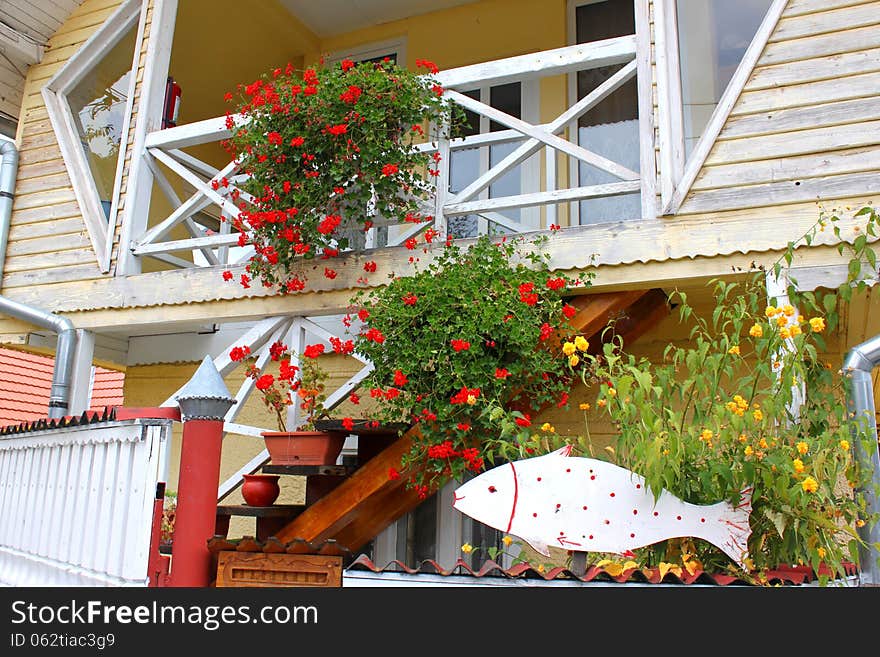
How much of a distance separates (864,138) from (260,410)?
4.57 metres

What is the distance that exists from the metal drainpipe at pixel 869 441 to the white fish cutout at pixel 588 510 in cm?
58

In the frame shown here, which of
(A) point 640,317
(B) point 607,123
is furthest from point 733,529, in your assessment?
(B) point 607,123

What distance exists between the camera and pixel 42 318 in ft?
A: 18.8

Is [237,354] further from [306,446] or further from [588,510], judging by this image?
[588,510]

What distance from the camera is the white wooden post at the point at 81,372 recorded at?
5.62 m

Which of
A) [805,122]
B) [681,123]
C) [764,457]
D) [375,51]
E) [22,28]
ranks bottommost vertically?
[764,457]

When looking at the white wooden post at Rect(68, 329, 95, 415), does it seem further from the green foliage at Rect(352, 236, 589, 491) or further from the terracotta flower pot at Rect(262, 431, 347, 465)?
the green foliage at Rect(352, 236, 589, 491)

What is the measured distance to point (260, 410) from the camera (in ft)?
21.0

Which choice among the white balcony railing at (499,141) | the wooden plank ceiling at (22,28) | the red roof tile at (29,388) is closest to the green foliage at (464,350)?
the white balcony railing at (499,141)

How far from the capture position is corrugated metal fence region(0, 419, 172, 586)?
294 centimetres

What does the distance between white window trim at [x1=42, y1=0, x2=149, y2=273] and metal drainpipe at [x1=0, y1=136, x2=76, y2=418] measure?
471mm

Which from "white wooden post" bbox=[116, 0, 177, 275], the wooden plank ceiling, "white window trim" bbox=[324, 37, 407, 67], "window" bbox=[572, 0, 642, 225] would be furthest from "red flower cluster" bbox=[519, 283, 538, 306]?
the wooden plank ceiling

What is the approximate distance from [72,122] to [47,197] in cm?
64
